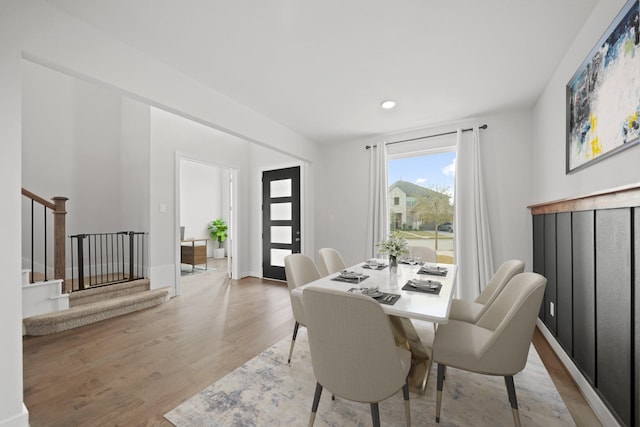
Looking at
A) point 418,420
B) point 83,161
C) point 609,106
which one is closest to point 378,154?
point 609,106

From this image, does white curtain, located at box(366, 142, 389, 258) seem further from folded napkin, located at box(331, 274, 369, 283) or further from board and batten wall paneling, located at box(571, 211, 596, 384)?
board and batten wall paneling, located at box(571, 211, 596, 384)

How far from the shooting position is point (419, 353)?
2127 millimetres

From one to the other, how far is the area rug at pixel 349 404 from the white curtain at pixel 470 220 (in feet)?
5.08

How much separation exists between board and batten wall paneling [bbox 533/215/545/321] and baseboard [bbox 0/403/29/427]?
430 centimetres

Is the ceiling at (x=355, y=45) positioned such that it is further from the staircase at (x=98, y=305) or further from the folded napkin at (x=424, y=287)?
the staircase at (x=98, y=305)

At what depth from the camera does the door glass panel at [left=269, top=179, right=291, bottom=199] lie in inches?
207

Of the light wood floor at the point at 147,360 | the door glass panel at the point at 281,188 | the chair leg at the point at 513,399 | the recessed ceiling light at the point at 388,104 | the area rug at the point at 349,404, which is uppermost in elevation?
the recessed ceiling light at the point at 388,104

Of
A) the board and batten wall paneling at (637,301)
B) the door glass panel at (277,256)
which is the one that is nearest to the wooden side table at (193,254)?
the door glass panel at (277,256)

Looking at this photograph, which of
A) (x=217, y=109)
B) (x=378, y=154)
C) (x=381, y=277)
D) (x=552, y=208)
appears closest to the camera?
(x=381, y=277)

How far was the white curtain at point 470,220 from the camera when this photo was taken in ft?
11.6

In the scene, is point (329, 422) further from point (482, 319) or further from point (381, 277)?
point (482, 319)

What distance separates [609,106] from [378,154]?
2901 millimetres

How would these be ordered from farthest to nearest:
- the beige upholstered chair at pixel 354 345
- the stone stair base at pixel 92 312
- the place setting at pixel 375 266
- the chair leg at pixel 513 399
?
1. the stone stair base at pixel 92 312
2. the place setting at pixel 375 266
3. the chair leg at pixel 513 399
4. the beige upholstered chair at pixel 354 345

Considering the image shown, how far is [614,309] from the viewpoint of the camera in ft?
4.93
